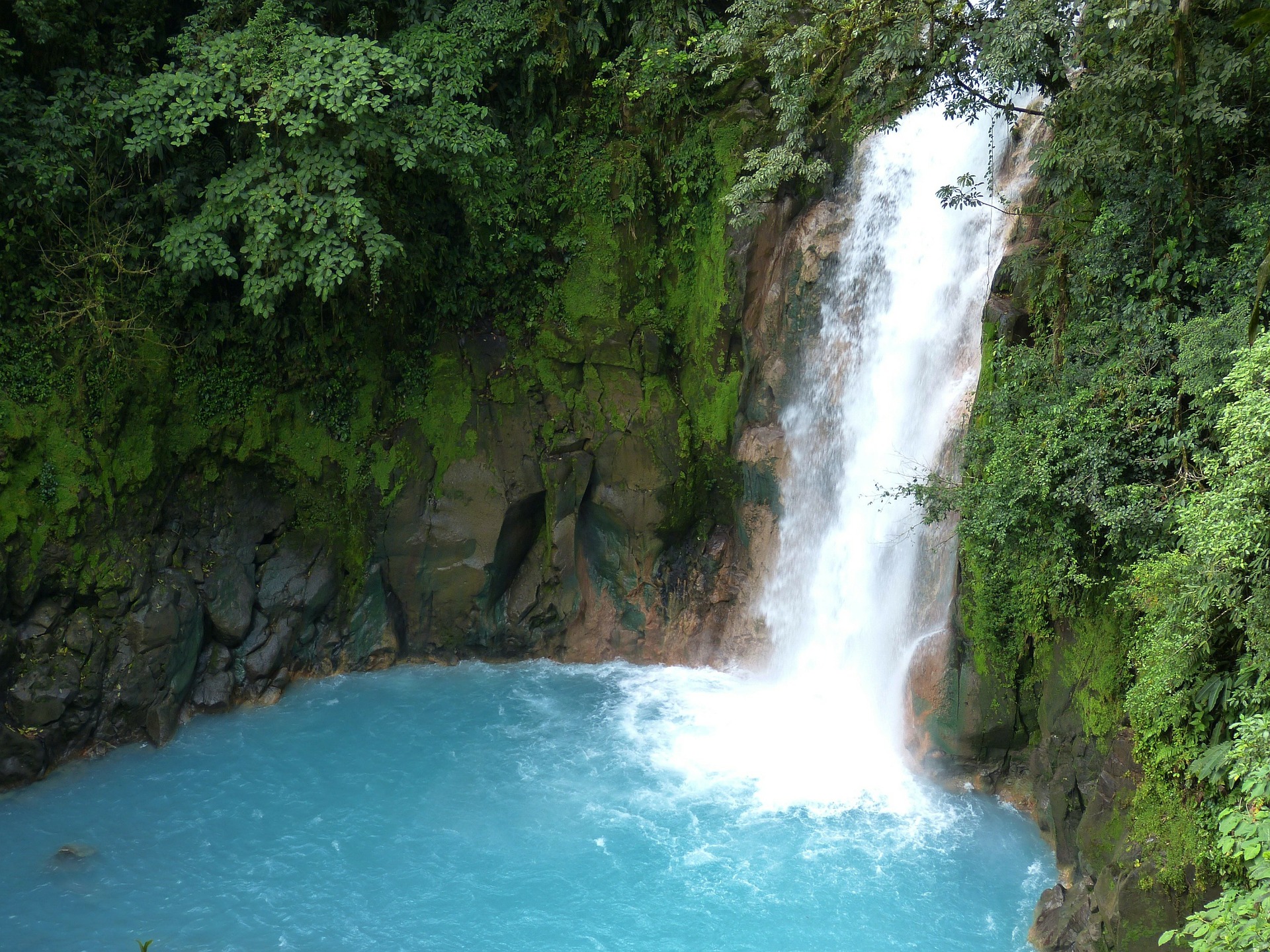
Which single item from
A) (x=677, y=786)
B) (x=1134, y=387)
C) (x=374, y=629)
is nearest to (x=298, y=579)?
(x=374, y=629)

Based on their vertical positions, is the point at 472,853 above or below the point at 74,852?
above

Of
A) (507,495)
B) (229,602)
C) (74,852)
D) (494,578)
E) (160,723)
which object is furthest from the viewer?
(494,578)

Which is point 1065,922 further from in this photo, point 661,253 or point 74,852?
point 74,852

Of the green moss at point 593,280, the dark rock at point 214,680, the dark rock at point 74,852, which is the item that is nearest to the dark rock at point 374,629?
the dark rock at point 214,680

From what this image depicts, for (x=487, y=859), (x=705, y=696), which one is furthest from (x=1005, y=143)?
(x=487, y=859)

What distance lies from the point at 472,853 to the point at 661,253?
8.45 m

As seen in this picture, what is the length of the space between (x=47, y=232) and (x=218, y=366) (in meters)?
2.50

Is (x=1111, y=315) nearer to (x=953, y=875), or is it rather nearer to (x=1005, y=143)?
(x=1005, y=143)

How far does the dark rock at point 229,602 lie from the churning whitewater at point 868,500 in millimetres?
5872

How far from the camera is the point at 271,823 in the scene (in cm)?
1110

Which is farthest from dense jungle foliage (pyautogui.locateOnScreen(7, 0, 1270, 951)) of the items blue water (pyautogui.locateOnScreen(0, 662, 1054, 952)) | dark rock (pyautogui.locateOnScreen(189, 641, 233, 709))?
blue water (pyautogui.locateOnScreen(0, 662, 1054, 952))

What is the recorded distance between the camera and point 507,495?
14.5m

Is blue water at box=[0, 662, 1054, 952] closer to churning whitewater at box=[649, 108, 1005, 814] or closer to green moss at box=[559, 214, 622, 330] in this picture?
churning whitewater at box=[649, 108, 1005, 814]

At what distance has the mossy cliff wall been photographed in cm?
1327
